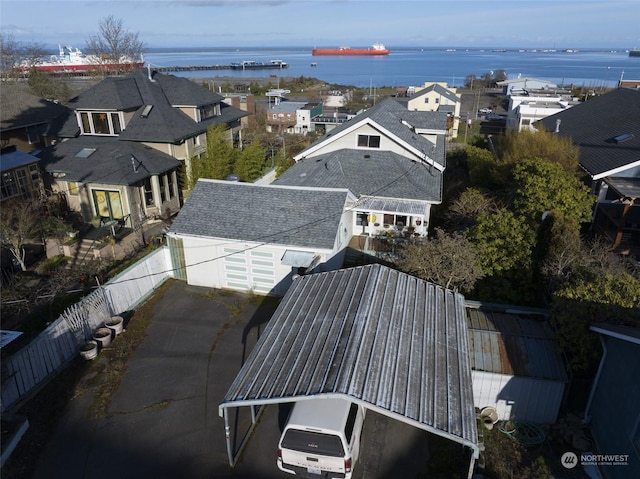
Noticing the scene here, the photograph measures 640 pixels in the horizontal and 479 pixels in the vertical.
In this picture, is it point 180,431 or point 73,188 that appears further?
point 73,188

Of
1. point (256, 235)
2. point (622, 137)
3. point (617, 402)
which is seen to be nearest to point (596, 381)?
point (617, 402)

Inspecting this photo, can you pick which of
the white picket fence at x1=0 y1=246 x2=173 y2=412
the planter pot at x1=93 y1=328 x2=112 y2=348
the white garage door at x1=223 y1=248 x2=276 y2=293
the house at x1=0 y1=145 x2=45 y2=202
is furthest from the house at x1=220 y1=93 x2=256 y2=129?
the planter pot at x1=93 y1=328 x2=112 y2=348

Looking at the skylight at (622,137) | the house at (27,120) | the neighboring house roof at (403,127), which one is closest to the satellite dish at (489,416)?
the neighboring house roof at (403,127)

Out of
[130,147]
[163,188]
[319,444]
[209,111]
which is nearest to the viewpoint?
[319,444]

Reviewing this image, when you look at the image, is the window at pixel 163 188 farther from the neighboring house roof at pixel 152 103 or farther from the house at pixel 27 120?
the house at pixel 27 120

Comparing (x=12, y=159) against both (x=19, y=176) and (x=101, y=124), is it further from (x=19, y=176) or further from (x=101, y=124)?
(x=101, y=124)

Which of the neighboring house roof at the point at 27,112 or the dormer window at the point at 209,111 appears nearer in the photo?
the neighboring house roof at the point at 27,112
